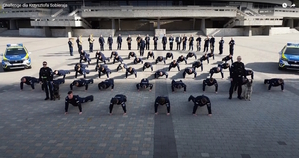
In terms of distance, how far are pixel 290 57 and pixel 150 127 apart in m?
12.0

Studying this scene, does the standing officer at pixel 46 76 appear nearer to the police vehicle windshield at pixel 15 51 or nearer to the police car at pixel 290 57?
the police vehicle windshield at pixel 15 51

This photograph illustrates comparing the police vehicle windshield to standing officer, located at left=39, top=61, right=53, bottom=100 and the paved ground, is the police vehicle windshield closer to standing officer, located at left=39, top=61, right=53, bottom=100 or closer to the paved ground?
the paved ground

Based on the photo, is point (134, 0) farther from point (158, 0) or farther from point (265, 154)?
point (265, 154)

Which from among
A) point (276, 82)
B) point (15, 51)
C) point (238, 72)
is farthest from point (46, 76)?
A: point (276, 82)

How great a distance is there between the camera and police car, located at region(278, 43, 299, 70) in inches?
584

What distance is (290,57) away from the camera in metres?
15.1

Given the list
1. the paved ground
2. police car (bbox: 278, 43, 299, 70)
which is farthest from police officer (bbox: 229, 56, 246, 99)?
police car (bbox: 278, 43, 299, 70)

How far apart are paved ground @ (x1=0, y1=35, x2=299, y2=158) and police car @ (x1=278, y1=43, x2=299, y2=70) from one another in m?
3.16

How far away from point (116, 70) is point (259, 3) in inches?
1881

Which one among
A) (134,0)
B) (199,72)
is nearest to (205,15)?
(134,0)

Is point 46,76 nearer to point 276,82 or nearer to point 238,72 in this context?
point 238,72

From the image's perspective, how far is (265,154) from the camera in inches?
249

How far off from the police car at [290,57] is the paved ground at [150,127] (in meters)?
3.16

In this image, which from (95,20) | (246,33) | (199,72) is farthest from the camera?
(95,20)
